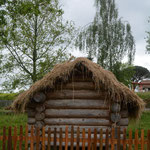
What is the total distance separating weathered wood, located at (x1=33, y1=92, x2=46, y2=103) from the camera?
27.4 ft

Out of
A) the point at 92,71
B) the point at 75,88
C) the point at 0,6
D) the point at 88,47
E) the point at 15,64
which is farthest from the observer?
the point at 88,47

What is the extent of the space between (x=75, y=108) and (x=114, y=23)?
732 inches

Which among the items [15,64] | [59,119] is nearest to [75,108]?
[59,119]

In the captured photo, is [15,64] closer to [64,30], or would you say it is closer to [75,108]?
[64,30]

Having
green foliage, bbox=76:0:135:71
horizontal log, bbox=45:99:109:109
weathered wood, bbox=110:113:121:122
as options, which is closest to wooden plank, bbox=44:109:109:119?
horizontal log, bbox=45:99:109:109

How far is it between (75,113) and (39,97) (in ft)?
4.52

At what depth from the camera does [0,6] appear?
430 inches

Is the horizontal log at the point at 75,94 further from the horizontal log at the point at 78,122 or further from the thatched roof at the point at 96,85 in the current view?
the horizontal log at the point at 78,122

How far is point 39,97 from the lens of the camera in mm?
8383

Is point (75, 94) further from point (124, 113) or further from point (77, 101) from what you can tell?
point (124, 113)

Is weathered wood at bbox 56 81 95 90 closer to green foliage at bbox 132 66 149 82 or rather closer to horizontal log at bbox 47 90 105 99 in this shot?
horizontal log at bbox 47 90 105 99

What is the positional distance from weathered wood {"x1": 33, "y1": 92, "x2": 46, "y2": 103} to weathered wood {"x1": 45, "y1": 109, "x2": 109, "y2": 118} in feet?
1.65

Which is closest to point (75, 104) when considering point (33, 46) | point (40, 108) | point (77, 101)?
point (77, 101)

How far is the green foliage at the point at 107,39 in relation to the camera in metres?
24.7
